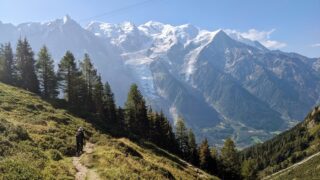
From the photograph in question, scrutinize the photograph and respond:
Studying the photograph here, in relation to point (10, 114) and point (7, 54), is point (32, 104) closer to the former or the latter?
point (10, 114)

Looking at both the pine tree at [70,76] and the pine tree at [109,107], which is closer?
the pine tree at [70,76]

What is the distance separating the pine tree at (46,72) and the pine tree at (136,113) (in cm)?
2074

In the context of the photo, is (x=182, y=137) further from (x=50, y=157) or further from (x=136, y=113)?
(x=50, y=157)

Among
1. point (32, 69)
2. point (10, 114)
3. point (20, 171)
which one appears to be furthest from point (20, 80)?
point (20, 171)

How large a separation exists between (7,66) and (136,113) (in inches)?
1452

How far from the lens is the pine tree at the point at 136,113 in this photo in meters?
102

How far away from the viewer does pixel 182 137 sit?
115m

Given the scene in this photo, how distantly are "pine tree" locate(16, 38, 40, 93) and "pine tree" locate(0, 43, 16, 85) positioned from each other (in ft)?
6.71

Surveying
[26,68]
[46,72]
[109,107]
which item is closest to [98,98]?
[109,107]

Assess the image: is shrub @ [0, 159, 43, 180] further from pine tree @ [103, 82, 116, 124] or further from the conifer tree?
pine tree @ [103, 82, 116, 124]

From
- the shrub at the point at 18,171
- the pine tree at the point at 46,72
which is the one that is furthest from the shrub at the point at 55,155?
the pine tree at the point at 46,72

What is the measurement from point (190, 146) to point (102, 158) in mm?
82107

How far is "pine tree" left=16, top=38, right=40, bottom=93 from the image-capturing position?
95.1 metres

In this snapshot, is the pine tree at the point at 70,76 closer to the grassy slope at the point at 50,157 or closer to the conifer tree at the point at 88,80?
the conifer tree at the point at 88,80
